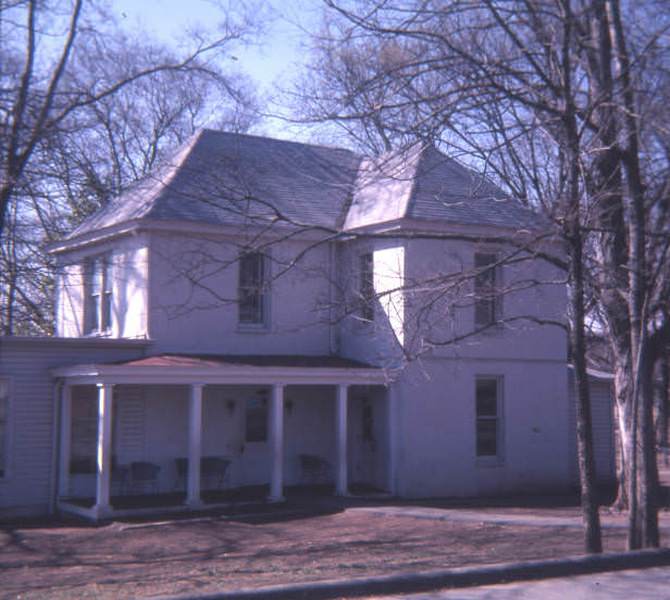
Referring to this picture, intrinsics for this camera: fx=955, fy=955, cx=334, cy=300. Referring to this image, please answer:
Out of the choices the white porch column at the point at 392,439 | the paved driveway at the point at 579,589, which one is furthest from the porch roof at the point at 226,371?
the paved driveway at the point at 579,589

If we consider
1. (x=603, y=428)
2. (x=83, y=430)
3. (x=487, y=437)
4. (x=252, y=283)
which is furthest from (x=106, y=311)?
(x=603, y=428)

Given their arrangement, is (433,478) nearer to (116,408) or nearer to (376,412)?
(376,412)

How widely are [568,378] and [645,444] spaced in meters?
11.8

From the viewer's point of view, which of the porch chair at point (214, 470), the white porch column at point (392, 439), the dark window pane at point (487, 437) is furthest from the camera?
the dark window pane at point (487, 437)

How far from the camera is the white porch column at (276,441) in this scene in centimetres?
1967

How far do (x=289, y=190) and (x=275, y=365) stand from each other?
5.16 m

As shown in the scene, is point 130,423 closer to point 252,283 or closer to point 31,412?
point 31,412

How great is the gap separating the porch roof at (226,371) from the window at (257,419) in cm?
122

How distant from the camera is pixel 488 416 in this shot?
22047 millimetres

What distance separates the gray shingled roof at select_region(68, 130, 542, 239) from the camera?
67.6 ft

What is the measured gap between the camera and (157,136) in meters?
35.6

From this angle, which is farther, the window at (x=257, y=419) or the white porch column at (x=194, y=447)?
the window at (x=257, y=419)

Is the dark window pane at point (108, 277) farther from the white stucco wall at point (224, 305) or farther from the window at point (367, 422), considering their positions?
the window at point (367, 422)

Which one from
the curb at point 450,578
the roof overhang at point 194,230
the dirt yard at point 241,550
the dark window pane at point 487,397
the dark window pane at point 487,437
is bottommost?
the dirt yard at point 241,550
